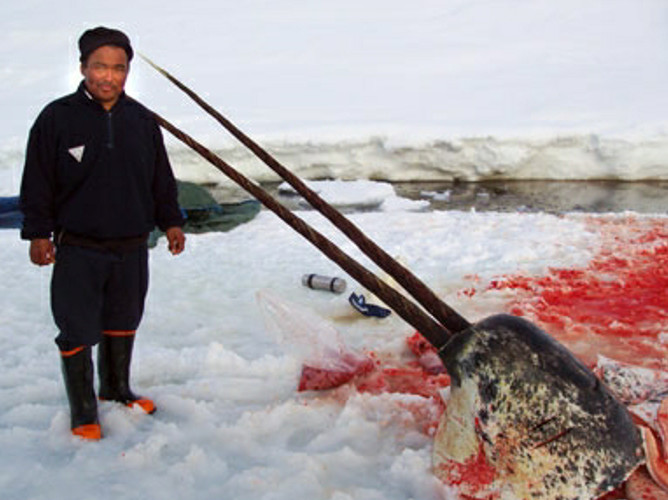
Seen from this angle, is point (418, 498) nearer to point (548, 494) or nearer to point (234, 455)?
point (548, 494)

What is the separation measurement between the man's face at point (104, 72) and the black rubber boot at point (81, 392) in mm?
1096

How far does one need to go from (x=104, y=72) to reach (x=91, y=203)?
0.54 metres

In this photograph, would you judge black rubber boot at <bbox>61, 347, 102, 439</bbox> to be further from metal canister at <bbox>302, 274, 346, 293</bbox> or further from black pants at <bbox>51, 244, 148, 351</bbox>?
metal canister at <bbox>302, 274, 346, 293</bbox>

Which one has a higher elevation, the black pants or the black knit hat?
the black knit hat

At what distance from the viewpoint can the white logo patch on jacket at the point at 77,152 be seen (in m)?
2.61

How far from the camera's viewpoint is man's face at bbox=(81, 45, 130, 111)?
2590 millimetres

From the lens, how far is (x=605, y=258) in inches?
232

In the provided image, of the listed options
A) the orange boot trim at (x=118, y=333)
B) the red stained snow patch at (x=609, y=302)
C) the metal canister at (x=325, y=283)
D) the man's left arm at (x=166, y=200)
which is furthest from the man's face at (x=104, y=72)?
the red stained snow patch at (x=609, y=302)

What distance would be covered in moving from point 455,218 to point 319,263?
2369 mm

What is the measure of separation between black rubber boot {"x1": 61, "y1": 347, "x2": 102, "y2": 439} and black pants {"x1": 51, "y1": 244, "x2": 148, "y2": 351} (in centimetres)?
6

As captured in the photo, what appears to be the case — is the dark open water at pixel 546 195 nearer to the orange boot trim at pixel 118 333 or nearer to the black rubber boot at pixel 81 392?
the orange boot trim at pixel 118 333

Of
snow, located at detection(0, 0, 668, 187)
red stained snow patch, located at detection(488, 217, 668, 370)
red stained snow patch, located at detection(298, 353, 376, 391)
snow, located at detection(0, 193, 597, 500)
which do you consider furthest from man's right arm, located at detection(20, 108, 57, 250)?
snow, located at detection(0, 0, 668, 187)

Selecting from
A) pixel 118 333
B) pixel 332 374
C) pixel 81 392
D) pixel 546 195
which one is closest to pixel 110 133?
pixel 118 333

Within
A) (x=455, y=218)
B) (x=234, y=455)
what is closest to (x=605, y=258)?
(x=455, y=218)
